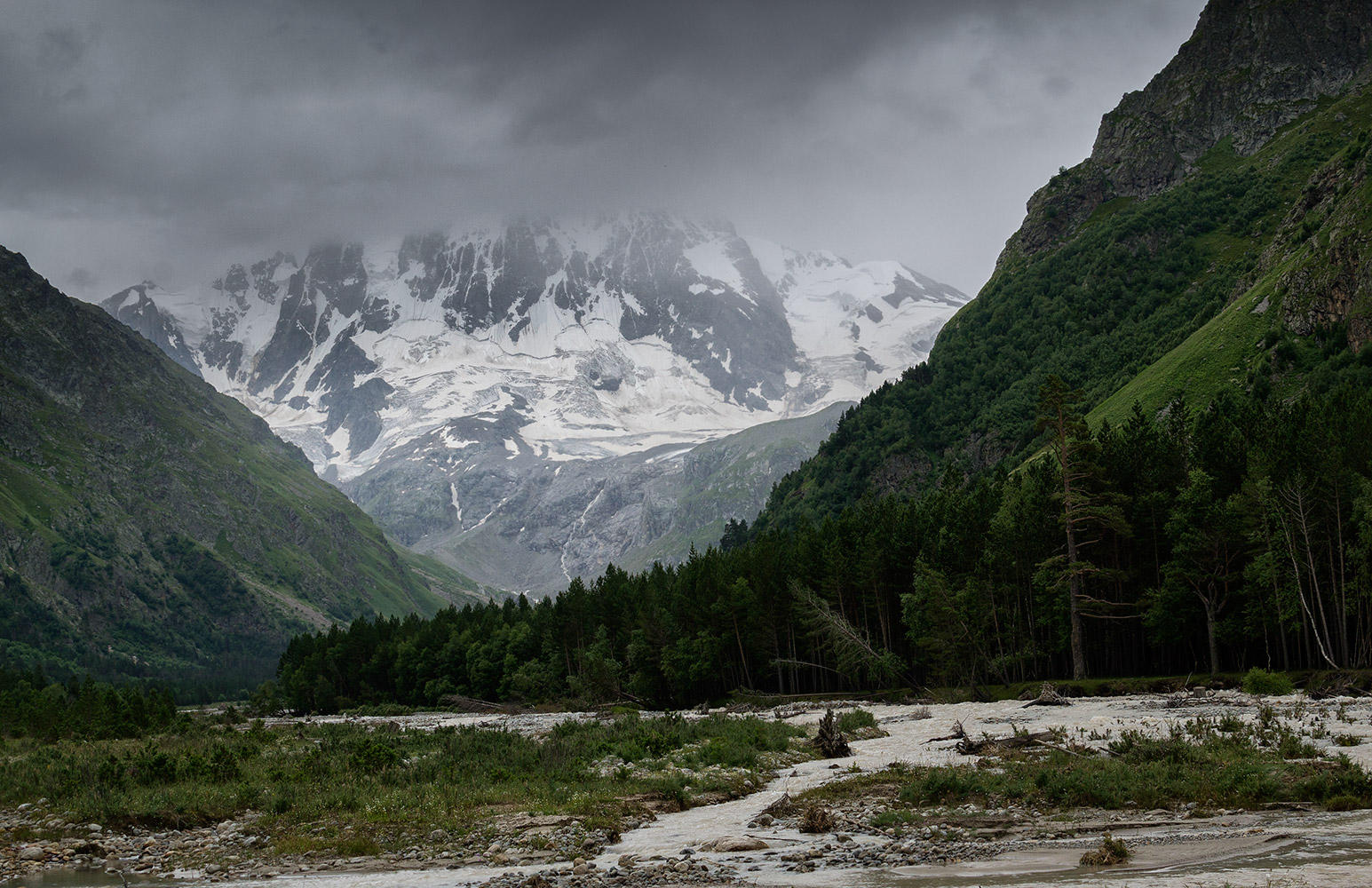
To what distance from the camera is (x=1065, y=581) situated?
275 ft

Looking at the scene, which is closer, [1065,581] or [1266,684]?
[1266,684]

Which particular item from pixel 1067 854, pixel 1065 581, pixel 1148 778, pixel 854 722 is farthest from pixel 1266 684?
pixel 1067 854

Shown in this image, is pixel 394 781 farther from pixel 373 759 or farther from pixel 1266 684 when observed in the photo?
pixel 1266 684

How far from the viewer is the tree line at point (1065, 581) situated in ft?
242

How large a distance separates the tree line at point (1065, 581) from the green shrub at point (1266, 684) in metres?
4.06

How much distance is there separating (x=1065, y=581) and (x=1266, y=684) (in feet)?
64.3

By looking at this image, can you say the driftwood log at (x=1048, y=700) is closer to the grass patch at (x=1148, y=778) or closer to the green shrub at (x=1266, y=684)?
the green shrub at (x=1266, y=684)

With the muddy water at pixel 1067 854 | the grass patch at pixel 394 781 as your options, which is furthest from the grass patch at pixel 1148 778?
the grass patch at pixel 394 781

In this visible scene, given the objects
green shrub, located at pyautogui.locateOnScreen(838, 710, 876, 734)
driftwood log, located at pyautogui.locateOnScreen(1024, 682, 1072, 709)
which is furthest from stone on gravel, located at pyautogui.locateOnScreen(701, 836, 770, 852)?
driftwood log, located at pyautogui.locateOnScreen(1024, 682, 1072, 709)

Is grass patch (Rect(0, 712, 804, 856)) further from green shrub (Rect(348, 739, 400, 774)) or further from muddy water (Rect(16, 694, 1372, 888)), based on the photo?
muddy water (Rect(16, 694, 1372, 888))

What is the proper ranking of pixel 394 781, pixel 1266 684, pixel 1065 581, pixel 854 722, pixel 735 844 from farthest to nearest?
pixel 1065 581
pixel 1266 684
pixel 854 722
pixel 394 781
pixel 735 844

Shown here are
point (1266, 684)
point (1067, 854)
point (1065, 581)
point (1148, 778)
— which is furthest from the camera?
point (1065, 581)

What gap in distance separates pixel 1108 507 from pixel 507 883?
209 ft

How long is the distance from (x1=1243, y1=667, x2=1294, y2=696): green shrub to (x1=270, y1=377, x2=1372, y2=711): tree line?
13.3ft
